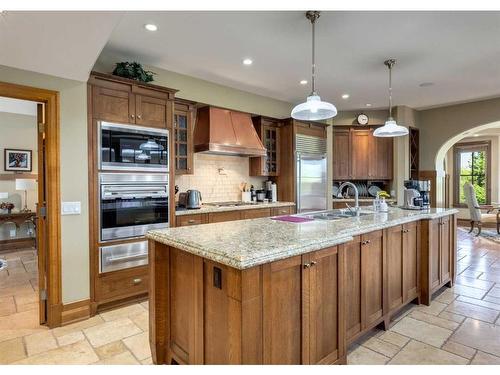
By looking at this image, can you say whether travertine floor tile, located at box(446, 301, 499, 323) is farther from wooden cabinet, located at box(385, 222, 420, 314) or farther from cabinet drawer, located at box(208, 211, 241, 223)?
cabinet drawer, located at box(208, 211, 241, 223)

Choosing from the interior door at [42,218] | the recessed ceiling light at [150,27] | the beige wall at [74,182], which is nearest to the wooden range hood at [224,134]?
the recessed ceiling light at [150,27]

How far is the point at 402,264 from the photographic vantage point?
2.95 meters

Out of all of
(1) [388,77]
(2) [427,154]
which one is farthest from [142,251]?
(2) [427,154]

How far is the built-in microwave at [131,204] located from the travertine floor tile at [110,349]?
1.03 m

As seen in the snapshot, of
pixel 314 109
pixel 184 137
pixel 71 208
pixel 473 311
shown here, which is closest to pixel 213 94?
pixel 184 137

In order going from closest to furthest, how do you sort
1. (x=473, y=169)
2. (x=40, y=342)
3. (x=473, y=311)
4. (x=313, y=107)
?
(x=40, y=342) < (x=313, y=107) < (x=473, y=311) < (x=473, y=169)

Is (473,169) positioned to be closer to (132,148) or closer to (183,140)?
(183,140)

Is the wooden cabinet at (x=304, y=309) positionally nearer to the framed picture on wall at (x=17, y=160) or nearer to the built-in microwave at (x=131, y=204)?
the built-in microwave at (x=131, y=204)

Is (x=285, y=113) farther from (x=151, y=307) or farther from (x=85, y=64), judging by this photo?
(x=151, y=307)

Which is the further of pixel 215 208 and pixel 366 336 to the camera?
pixel 215 208

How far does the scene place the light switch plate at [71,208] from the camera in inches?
114

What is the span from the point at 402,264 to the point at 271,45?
2.66 metres

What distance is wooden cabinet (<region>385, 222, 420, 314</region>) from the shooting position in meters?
2.77

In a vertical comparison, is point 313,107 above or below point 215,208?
above
